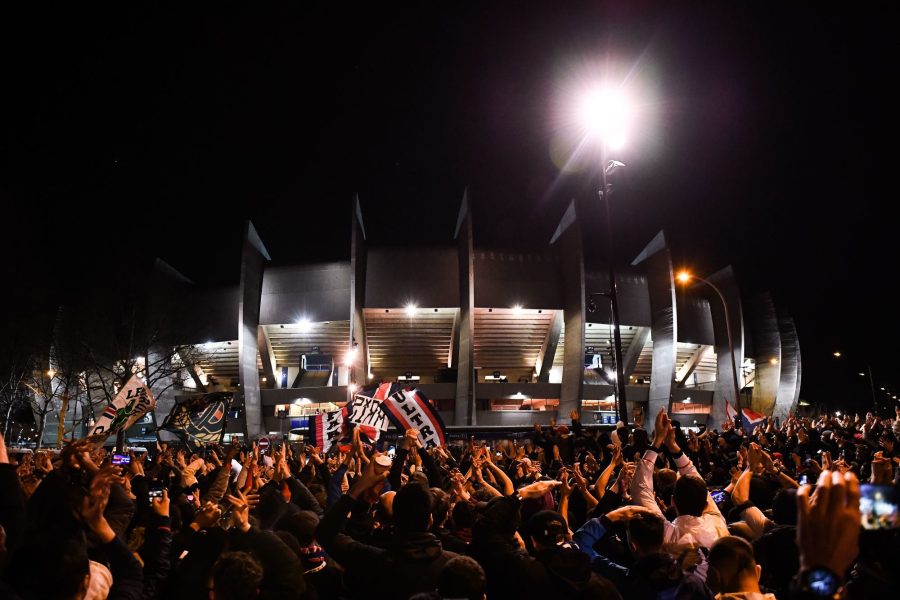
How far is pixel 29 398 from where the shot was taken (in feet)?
139

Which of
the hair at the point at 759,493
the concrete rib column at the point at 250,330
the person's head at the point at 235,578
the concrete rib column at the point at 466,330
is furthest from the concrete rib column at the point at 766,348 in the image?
the person's head at the point at 235,578

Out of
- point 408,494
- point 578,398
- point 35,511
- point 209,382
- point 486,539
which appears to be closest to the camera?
point 408,494

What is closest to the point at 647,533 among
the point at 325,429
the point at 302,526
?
the point at 302,526

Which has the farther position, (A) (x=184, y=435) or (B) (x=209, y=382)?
(B) (x=209, y=382)

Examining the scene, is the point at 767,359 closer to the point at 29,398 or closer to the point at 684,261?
the point at 684,261

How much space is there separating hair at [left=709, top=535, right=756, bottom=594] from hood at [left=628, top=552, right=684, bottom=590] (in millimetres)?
195

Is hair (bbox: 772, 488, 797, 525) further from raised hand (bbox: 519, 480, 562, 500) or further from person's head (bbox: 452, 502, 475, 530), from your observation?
person's head (bbox: 452, 502, 475, 530)

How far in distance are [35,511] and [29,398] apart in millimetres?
49776

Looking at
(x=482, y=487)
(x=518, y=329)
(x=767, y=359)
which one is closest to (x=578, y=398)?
(x=518, y=329)

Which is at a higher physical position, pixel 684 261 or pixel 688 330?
pixel 684 261

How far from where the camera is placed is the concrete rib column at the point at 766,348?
2124 inches

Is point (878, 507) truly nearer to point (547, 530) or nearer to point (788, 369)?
point (547, 530)

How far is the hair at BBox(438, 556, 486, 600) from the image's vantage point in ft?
7.41

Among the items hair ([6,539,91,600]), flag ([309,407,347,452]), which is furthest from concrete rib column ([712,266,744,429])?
hair ([6,539,91,600])
